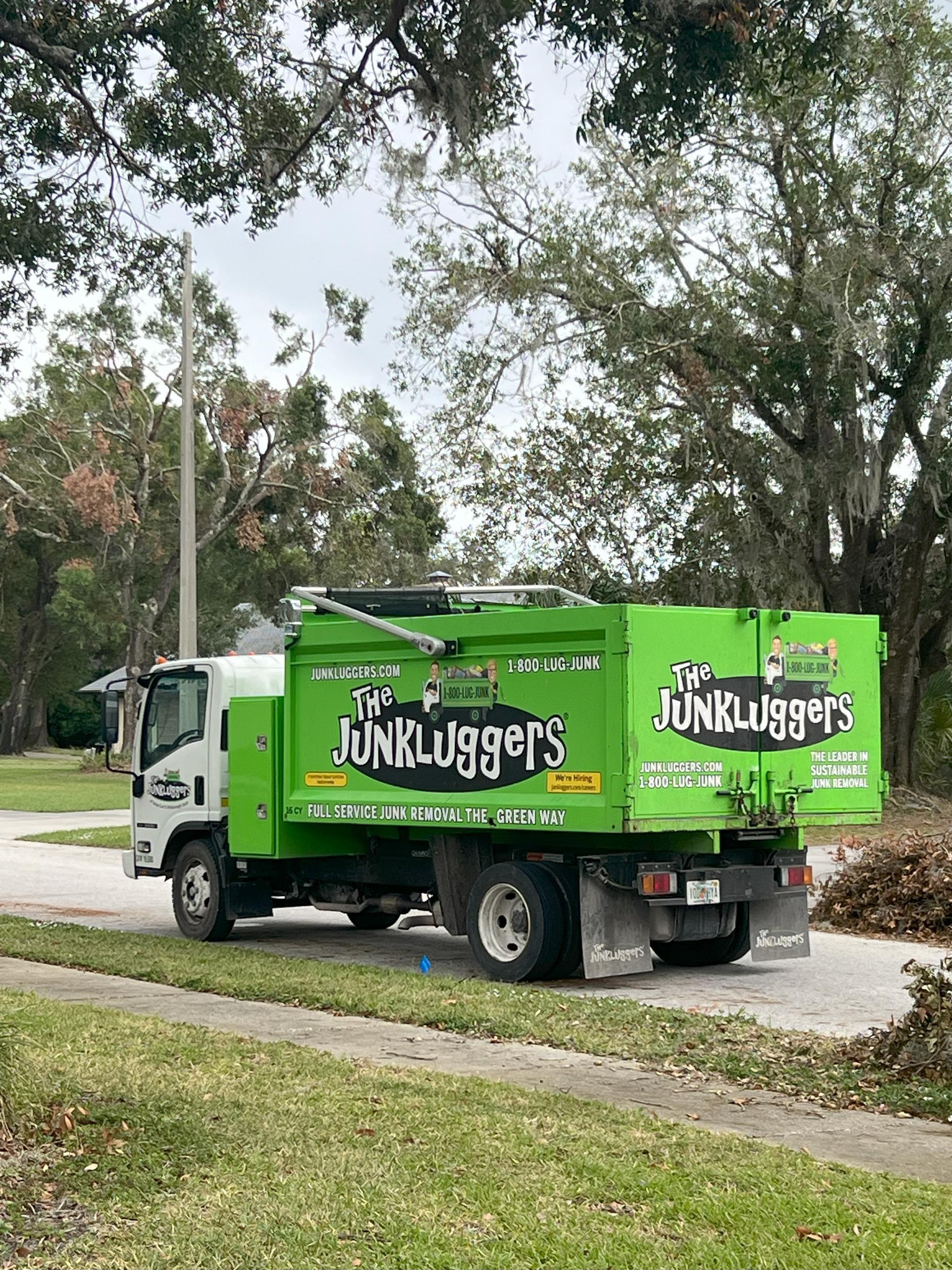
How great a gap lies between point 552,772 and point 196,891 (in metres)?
4.40

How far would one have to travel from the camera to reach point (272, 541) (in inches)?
2013

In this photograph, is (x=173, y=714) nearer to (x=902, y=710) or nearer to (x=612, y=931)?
(x=612, y=931)

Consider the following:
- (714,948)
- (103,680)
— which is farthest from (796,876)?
(103,680)

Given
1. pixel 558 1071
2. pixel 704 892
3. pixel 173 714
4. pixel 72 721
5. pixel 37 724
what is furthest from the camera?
pixel 72 721

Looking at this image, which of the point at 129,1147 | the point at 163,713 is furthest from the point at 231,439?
the point at 129,1147

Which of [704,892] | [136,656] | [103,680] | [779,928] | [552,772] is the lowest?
[779,928]

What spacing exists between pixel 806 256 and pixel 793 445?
3.33 meters

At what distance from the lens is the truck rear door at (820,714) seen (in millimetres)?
11297

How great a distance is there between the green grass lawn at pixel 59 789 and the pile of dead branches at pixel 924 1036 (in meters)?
27.6

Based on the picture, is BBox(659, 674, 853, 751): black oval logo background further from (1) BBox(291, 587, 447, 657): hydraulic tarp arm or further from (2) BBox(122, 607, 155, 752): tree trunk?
(2) BBox(122, 607, 155, 752): tree trunk

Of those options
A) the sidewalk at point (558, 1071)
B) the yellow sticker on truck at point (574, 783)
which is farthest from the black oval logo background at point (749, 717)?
the sidewalk at point (558, 1071)

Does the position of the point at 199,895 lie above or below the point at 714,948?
above

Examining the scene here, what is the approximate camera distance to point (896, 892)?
14367mm

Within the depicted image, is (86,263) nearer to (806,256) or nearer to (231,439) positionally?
(806,256)
